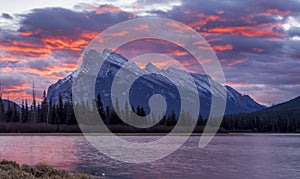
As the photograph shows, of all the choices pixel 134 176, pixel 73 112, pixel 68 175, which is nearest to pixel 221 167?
pixel 134 176

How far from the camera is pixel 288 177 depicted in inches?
1378

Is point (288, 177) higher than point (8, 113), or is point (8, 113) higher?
point (8, 113)

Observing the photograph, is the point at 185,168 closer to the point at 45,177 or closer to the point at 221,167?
the point at 221,167

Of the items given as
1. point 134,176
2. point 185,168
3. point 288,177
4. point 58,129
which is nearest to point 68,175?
point 134,176

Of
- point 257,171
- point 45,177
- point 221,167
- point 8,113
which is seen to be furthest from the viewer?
point 8,113

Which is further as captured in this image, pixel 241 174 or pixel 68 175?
pixel 241 174

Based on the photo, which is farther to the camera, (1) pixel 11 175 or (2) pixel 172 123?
(2) pixel 172 123

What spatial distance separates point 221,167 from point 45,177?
70.5 feet

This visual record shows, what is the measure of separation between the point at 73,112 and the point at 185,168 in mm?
141239

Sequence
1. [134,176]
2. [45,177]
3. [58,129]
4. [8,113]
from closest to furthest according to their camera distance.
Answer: [45,177] < [134,176] < [58,129] < [8,113]

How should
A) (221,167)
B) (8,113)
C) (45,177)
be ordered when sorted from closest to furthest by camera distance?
(45,177) → (221,167) → (8,113)

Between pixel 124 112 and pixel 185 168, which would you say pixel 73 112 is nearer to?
pixel 124 112

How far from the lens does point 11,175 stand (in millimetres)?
23359

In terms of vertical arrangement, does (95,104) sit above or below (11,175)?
above
